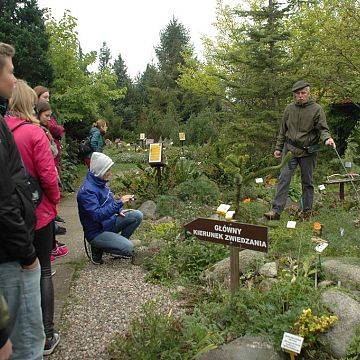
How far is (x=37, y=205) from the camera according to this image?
10.3 feet

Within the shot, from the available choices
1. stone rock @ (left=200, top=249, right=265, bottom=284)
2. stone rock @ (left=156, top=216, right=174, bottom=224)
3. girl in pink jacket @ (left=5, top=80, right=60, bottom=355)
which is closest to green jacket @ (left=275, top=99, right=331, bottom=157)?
stone rock @ (left=156, top=216, right=174, bottom=224)

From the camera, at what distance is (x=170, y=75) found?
3447cm

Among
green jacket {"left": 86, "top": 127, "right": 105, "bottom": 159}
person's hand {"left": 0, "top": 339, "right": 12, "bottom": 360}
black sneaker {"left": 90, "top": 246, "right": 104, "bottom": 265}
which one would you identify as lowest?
black sneaker {"left": 90, "top": 246, "right": 104, "bottom": 265}

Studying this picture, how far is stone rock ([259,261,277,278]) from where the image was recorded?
3.98 m

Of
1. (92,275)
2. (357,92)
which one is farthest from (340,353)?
(357,92)

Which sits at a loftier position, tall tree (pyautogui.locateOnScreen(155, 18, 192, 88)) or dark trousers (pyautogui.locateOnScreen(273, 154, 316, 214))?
tall tree (pyautogui.locateOnScreen(155, 18, 192, 88))

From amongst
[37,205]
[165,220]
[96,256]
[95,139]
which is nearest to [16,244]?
[37,205]

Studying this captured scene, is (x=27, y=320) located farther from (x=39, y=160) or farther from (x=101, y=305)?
(x=101, y=305)

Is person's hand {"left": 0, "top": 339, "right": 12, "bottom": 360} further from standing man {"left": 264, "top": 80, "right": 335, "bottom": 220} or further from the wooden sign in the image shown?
standing man {"left": 264, "top": 80, "right": 335, "bottom": 220}

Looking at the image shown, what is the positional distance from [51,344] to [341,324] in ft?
7.00

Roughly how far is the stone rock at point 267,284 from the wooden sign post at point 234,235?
329mm

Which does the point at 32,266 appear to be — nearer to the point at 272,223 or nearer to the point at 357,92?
the point at 272,223

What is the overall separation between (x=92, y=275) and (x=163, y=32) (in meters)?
37.2

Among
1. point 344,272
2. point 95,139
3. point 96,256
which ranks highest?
point 95,139
